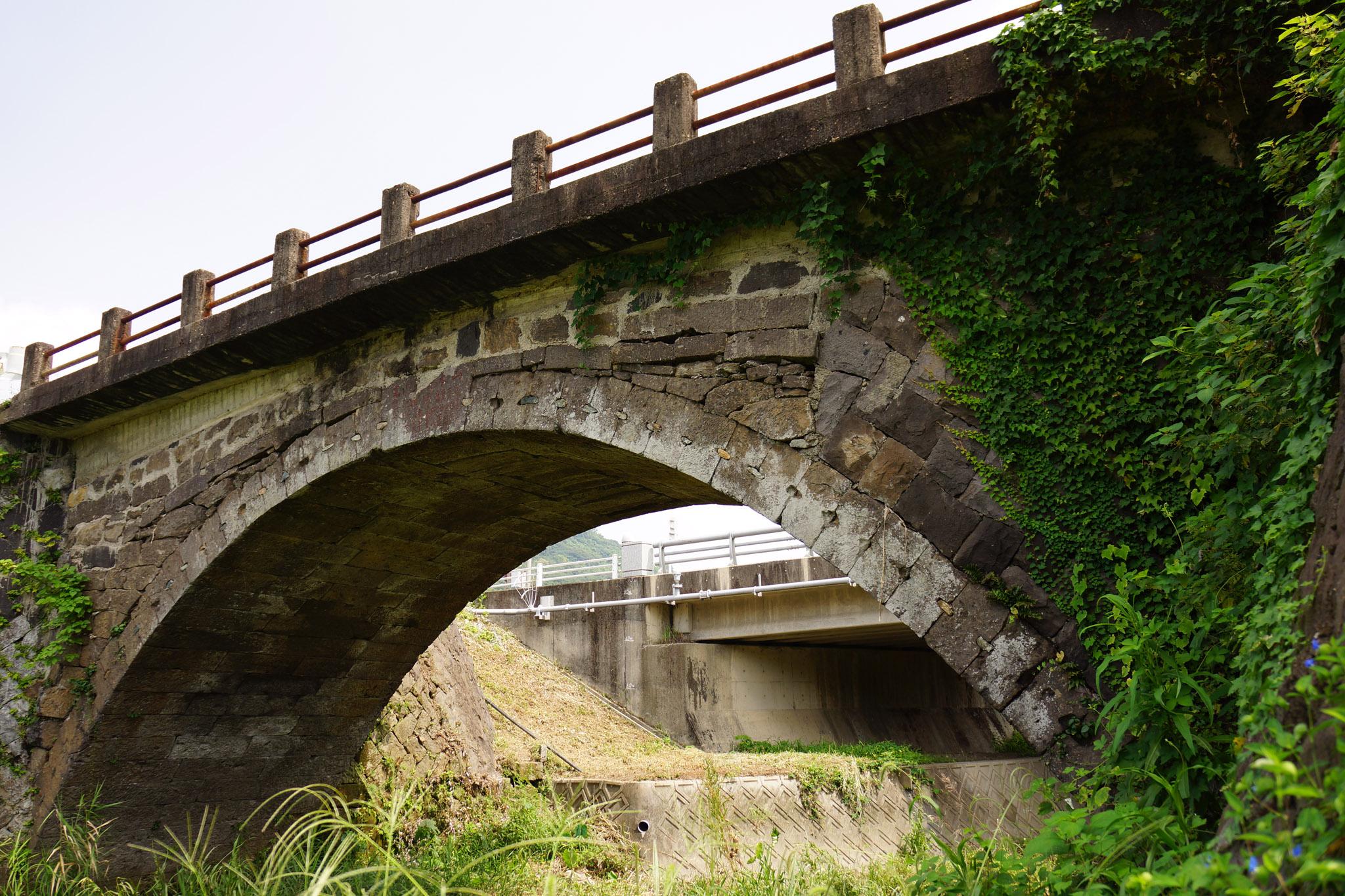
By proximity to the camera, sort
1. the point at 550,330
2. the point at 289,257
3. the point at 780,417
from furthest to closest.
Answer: the point at 289,257 < the point at 550,330 < the point at 780,417

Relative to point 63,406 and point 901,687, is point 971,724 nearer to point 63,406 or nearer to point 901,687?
point 901,687

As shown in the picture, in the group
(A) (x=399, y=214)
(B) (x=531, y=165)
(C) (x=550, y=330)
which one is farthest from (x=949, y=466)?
(A) (x=399, y=214)

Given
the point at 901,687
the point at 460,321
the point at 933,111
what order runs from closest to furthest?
1. the point at 933,111
2. the point at 460,321
3. the point at 901,687

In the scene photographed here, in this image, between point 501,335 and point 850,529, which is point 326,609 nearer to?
point 501,335

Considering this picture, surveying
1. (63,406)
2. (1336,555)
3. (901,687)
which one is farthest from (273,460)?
(901,687)

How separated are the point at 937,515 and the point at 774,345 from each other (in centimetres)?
120

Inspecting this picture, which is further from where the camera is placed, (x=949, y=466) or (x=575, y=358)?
(x=575, y=358)

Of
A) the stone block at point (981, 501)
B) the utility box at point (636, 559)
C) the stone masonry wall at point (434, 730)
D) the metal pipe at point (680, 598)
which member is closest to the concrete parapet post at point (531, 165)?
the stone block at point (981, 501)

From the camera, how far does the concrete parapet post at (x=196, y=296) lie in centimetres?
749

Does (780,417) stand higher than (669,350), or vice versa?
(669,350)

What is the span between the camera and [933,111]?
14.0 feet

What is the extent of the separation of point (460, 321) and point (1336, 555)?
4.98m

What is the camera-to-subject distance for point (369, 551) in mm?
7715

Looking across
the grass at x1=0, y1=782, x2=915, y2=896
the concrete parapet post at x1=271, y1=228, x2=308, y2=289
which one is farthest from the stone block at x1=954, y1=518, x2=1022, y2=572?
the concrete parapet post at x1=271, y1=228, x2=308, y2=289
